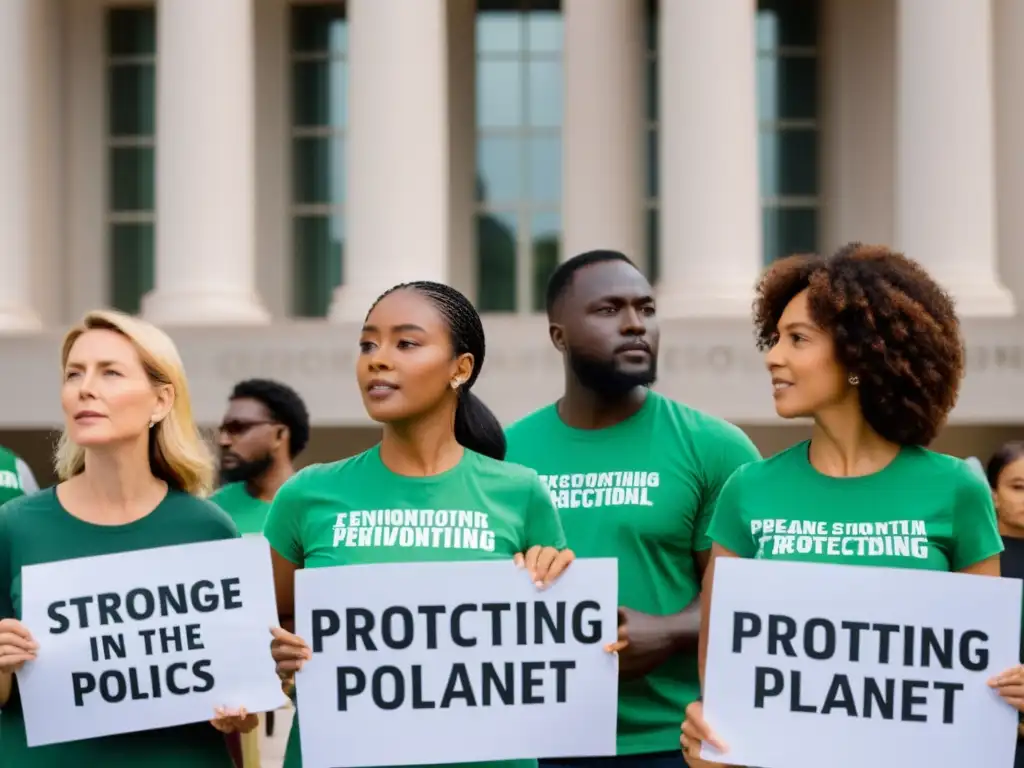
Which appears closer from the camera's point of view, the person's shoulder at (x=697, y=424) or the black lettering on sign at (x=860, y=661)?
the black lettering on sign at (x=860, y=661)

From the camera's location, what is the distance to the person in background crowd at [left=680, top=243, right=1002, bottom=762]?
4461mm

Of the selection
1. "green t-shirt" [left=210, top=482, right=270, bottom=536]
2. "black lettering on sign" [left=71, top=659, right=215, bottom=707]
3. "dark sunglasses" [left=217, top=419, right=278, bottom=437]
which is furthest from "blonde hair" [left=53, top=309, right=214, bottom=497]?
"dark sunglasses" [left=217, top=419, right=278, bottom=437]

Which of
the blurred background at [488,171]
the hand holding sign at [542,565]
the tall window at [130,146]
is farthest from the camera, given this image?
the tall window at [130,146]

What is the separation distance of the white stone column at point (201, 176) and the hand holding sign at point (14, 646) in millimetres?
18650

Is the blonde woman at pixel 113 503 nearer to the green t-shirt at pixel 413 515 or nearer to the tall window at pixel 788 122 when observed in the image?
the green t-shirt at pixel 413 515

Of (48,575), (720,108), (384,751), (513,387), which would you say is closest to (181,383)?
(48,575)

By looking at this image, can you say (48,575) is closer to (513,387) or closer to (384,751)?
(384,751)

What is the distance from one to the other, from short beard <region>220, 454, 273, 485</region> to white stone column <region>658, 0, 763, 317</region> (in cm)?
1290

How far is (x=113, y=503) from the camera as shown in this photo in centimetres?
497

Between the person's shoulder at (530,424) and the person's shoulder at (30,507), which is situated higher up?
the person's shoulder at (530,424)

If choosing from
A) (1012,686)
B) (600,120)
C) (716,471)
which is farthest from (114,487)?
(600,120)

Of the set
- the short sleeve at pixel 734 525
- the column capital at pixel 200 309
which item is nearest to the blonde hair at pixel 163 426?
the short sleeve at pixel 734 525

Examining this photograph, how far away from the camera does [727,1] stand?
22.8m

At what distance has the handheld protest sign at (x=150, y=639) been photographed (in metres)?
4.81
